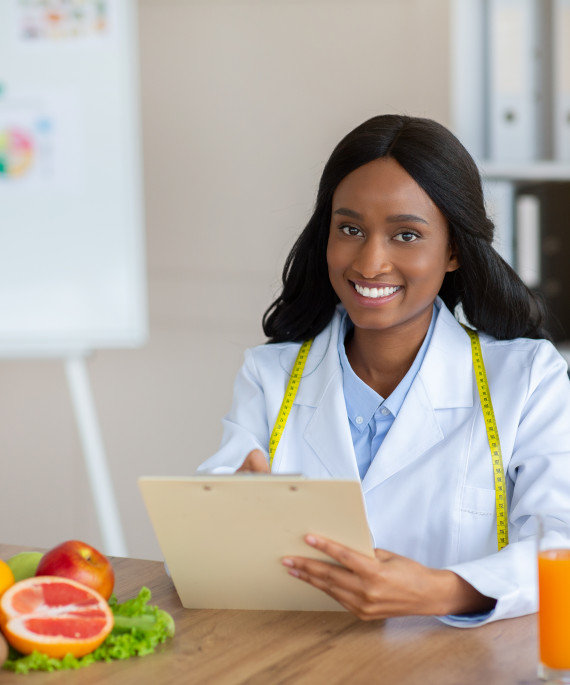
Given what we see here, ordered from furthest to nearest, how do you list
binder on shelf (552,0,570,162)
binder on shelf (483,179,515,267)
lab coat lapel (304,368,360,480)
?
binder on shelf (483,179,515,267) → binder on shelf (552,0,570,162) → lab coat lapel (304,368,360,480)

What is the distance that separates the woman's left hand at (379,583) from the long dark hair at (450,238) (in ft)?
2.05

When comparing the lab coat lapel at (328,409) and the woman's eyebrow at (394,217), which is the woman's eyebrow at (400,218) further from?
the lab coat lapel at (328,409)

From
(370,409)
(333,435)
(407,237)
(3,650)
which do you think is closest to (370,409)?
(370,409)

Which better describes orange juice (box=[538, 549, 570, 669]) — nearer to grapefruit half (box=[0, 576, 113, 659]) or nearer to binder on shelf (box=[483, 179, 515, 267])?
grapefruit half (box=[0, 576, 113, 659])

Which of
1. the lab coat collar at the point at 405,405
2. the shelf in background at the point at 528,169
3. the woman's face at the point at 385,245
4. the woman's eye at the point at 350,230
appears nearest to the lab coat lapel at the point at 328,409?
the lab coat collar at the point at 405,405

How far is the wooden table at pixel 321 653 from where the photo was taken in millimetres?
1025

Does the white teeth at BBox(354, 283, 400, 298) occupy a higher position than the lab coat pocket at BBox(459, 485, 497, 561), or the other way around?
the white teeth at BBox(354, 283, 400, 298)

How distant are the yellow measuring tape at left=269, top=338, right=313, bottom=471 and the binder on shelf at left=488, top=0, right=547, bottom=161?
3.93ft

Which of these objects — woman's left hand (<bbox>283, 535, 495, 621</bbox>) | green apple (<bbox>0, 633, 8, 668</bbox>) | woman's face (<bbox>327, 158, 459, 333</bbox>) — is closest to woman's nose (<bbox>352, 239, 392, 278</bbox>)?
woman's face (<bbox>327, 158, 459, 333</bbox>)

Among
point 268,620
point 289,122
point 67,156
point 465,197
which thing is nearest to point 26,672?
point 268,620

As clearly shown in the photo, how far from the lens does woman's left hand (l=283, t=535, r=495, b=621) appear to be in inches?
44.6

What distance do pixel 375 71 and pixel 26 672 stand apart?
232 centimetres

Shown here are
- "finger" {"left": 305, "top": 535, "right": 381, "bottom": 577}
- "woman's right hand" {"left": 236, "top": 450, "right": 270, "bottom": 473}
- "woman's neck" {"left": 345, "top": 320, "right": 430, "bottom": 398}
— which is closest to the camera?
"finger" {"left": 305, "top": 535, "right": 381, "bottom": 577}

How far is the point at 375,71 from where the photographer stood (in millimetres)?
2951
